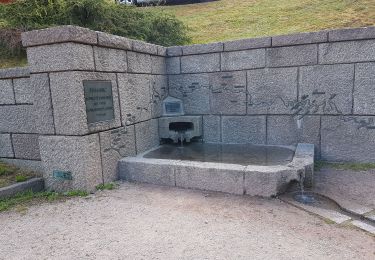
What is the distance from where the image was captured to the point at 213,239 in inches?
126

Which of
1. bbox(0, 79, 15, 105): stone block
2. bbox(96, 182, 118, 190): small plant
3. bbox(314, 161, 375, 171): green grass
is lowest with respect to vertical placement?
bbox(314, 161, 375, 171): green grass

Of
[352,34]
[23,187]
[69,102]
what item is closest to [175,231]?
[69,102]

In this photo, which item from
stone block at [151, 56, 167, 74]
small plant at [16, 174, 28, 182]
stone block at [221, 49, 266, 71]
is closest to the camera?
small plant at [16, 174, 28, 182]

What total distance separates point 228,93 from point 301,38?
1.80 m

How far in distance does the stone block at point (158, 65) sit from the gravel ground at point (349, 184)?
3862mm

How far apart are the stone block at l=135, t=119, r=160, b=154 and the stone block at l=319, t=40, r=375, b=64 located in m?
3.62

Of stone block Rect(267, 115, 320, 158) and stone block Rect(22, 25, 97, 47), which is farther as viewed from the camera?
stone block Rect(267, 115, 320, 158)

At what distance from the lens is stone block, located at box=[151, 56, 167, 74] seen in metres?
6.38

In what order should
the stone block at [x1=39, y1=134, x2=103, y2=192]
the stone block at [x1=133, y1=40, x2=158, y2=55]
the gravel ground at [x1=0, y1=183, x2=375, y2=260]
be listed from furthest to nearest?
1. the stone block at [x1=133, y1=40, x2=158, y2=55]
2. the stone block at [x1=39, y1=134, x2=103, y2=192]
3. the gravel ground at [x1=0, y1=183, x2=375, y2=260]

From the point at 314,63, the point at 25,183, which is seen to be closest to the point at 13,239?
the point at 25,183

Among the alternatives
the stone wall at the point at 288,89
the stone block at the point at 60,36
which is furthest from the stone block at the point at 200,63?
the stone block at the point at 60,36

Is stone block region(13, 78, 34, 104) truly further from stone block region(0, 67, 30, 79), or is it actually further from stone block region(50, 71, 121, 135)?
stone block region(50, 71, 121, 135)

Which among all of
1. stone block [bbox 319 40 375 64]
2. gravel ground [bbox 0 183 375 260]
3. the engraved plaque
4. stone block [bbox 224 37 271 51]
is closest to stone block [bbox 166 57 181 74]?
stone block [bbox 224 37 271 51]

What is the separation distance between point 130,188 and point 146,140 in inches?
60.3
